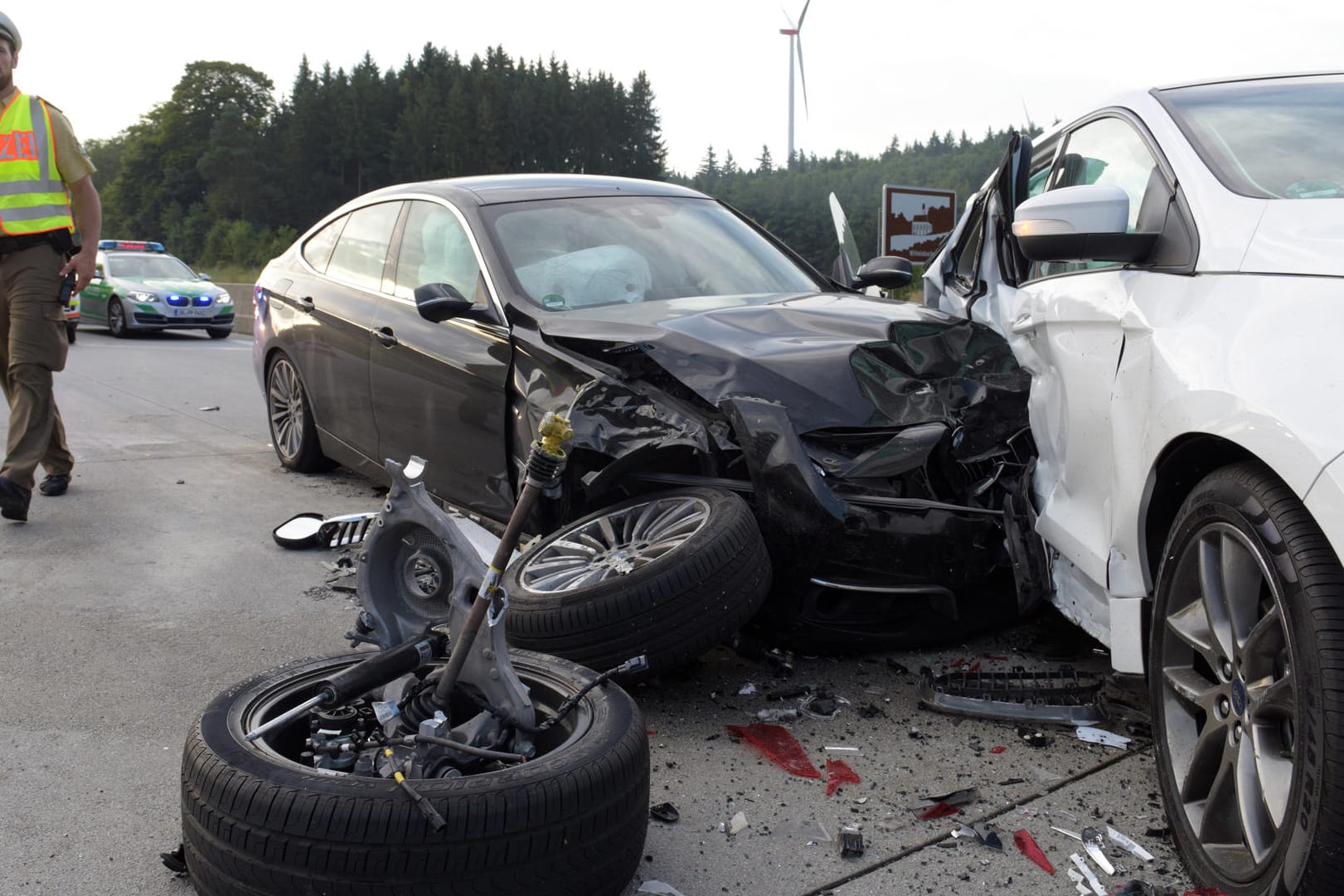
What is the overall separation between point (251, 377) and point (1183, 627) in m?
11.8

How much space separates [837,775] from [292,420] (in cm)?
445

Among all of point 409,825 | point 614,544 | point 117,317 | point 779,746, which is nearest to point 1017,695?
point 779,746

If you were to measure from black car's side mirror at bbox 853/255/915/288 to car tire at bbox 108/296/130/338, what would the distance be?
1774 cm

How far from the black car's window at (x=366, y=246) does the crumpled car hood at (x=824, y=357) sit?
163cm

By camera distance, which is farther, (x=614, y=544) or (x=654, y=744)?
(x=614, y=544)

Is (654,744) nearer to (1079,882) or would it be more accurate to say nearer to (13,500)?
(1079,882)

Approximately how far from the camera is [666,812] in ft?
9.26

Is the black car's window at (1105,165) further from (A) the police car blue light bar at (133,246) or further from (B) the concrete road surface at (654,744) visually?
(A) the police car blue light bar at (133,246)

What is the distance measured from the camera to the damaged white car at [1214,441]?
6.61 feet

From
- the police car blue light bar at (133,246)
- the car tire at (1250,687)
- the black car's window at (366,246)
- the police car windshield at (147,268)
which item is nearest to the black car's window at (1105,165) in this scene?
the car tire at (1250,687)

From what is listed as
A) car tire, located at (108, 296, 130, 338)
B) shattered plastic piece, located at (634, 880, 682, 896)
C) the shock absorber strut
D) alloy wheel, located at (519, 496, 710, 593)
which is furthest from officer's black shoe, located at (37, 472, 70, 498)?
car tire, located at (108, 296, 130, 338)

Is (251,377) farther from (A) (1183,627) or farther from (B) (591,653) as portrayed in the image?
(A) (1183,627)

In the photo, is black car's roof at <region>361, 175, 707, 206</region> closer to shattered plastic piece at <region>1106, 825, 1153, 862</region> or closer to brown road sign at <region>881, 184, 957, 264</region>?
shattered plastic piece at <region>1106, 825, 1153, 862</region>

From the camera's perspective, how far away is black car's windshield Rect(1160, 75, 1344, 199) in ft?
8.97
